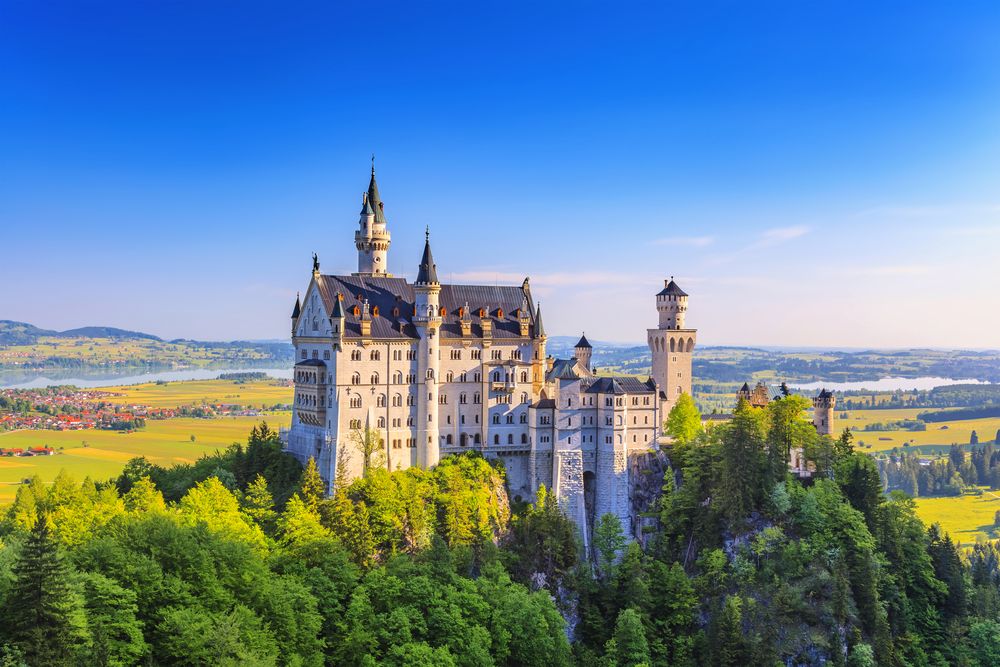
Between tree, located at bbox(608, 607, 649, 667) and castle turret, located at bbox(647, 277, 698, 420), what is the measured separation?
30.3 metres

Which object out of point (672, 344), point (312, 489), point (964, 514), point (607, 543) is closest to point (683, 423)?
point (672, 344)

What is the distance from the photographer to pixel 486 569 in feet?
250

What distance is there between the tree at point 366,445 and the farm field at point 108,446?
2198 inches

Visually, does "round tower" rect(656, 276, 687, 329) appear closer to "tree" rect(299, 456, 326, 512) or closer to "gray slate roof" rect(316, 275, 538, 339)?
"gray slate roof" rect(316, 275, 538, 339)

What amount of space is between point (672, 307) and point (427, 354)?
102 ft

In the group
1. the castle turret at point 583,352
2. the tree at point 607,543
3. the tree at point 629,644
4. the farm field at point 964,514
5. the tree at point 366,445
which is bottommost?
the farm field at point 964,514

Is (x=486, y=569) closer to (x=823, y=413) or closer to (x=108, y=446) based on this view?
(x=823, y=413)

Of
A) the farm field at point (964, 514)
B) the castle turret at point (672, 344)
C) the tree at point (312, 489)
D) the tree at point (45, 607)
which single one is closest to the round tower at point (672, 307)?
the castle turret at point (672, 344)

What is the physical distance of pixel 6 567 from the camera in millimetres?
55000

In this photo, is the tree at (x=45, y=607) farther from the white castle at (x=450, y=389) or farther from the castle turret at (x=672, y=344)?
the castle turret at (x=672, y=344)

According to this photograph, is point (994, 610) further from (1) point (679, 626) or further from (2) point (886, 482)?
(2) point (886, 482)

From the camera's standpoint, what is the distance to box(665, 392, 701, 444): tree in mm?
93250

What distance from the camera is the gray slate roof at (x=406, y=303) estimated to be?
269ft

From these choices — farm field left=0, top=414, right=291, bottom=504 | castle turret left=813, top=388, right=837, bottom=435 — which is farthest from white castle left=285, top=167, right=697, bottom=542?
farm field left=0, top=414, right=291, bottom=504
